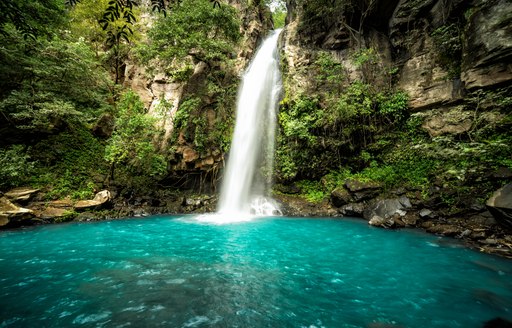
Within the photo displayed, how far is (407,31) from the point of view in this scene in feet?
42.1

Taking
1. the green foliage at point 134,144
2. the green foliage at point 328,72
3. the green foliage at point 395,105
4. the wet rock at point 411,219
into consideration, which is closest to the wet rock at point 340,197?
the wet rock at point 411,219

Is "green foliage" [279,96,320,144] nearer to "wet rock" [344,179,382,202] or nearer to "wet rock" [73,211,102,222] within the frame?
"wet rock" [344,179,382,202]

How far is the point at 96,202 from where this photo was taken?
11.5m

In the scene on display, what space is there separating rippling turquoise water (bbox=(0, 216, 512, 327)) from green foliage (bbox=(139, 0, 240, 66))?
413 inches

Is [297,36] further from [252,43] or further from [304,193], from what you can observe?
[304,193]

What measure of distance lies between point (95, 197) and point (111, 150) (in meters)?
2.50

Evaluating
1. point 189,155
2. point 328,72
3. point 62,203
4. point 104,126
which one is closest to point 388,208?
point 328,72

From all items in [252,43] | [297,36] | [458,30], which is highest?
[252,43]

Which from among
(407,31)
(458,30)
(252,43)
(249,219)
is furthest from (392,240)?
(252,43)

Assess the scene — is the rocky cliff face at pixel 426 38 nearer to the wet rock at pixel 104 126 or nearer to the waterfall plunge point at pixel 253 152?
the waterfall plunge point at pixel 253 152

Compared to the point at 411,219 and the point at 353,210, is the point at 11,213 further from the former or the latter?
the point at 411,219

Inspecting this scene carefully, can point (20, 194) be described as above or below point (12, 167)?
below

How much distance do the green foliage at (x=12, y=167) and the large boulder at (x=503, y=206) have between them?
17.2 m

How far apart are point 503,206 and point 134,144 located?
49.7 ft
